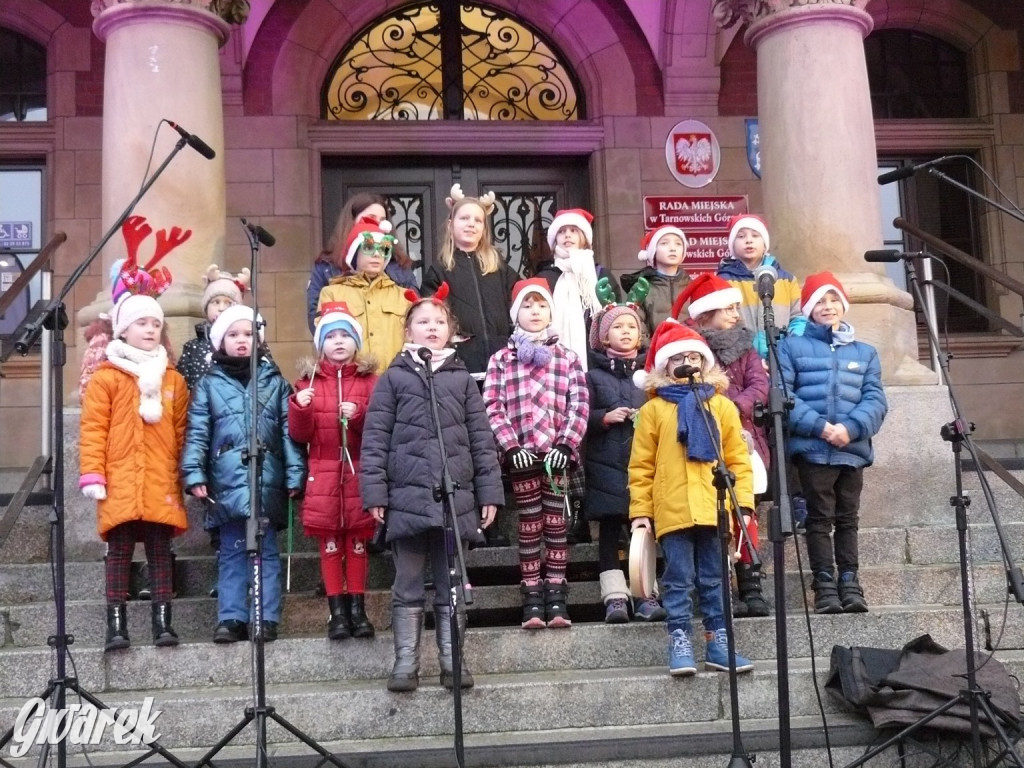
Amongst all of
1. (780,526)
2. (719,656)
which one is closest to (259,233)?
(780,526)

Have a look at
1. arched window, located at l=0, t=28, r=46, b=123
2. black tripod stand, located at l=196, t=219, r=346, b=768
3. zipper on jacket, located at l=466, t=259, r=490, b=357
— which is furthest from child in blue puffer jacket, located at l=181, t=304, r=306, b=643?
arched window, located at l=0, t=28, r=46, b=123

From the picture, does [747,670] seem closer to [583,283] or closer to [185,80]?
[583,283]

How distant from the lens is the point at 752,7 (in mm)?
9602

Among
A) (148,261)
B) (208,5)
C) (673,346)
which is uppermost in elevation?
(208,5)

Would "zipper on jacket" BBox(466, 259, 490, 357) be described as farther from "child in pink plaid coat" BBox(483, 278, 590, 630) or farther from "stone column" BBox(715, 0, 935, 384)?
"stone column" BBox(715, 0, 935, 384)

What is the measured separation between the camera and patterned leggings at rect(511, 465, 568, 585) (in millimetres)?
6977

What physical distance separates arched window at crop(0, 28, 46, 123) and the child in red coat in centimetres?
634

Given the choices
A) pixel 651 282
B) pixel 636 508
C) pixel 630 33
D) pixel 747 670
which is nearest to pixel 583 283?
pixel 651 282

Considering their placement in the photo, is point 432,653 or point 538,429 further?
point 538,429

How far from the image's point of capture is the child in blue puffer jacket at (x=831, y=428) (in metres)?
7.29

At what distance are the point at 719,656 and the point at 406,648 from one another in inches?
58.2

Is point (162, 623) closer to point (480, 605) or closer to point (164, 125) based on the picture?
point (480, 605)

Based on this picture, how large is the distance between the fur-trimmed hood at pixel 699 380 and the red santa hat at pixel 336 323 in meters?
1.53

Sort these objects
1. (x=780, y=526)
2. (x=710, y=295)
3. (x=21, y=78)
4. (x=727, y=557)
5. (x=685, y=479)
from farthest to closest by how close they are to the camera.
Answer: (x=21, y=78) → (x=710, y=295) → (x=685, y=479) → (x=727, y=557) → (x=780, y=526)
